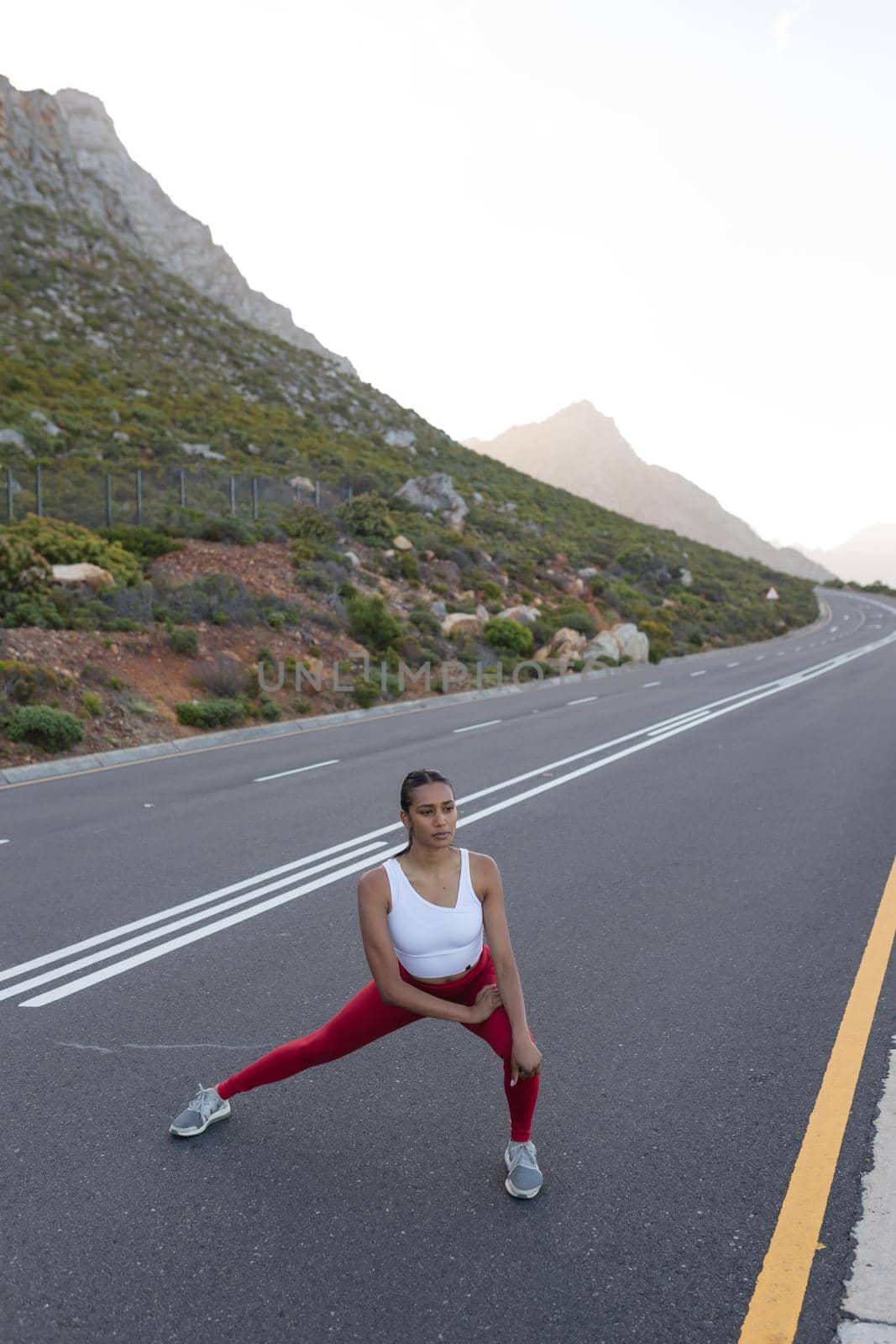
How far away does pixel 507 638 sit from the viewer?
31203 mm

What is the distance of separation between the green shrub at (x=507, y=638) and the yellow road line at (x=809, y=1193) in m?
25.6

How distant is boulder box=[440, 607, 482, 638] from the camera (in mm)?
30203

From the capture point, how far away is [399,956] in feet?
11.9

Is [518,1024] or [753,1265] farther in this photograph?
[518,1024]

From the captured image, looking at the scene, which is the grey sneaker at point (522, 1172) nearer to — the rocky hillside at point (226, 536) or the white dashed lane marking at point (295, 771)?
the white dashed lane marking at point (295, 771)

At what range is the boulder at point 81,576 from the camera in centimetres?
2184

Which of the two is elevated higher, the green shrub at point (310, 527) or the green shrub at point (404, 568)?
the green shrub at point (310, 527)

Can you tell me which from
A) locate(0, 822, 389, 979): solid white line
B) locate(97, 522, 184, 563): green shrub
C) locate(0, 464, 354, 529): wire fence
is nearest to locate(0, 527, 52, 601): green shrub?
locate(97, 522, 184, 563): green shrub

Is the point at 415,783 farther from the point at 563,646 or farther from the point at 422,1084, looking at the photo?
the point at 563,646

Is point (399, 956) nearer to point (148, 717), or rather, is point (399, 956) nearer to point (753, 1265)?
point (753, 1265)

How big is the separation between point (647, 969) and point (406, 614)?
969 inches

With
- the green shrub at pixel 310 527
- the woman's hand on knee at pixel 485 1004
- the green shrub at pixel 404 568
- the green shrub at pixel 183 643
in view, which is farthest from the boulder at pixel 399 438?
the woman's hand on knee at pixel 485 1004

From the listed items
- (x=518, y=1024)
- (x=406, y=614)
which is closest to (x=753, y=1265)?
(x=518, y=1024)

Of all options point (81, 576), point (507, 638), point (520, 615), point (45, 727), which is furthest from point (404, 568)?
point (45, 727)
